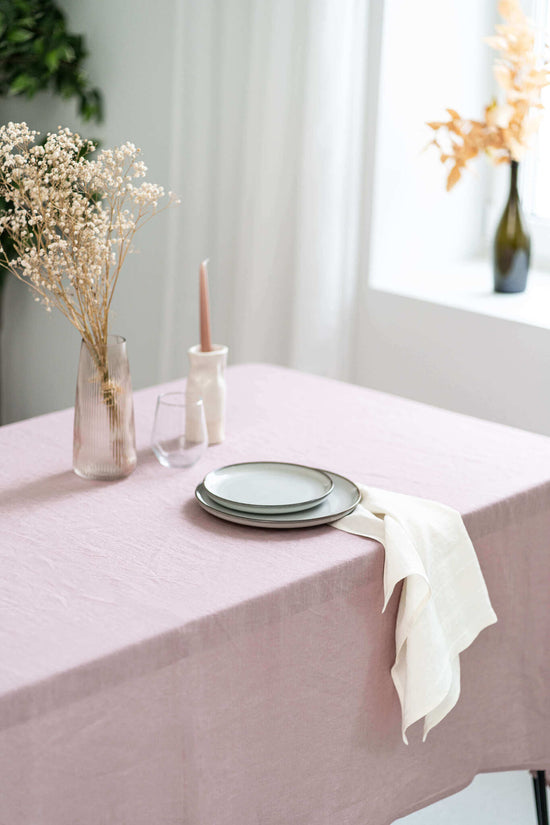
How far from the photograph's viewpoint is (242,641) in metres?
1.27

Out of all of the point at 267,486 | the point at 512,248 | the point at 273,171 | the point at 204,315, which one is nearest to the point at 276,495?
the point at 267,486

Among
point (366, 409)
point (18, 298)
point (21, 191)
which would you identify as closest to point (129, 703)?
point (21, 191)

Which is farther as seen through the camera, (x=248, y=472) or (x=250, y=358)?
(x=250, y=358)

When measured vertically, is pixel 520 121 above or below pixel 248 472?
above

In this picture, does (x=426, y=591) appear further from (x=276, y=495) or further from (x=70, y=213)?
(x=70, y=213)

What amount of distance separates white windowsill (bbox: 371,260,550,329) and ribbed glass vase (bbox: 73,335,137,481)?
3.48 feet

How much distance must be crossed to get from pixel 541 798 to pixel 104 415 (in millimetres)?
988

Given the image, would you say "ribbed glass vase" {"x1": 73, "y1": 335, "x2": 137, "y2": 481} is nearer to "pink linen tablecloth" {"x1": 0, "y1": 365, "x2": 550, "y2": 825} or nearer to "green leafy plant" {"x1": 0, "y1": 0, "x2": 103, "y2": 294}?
"pink linen tablecloth" {"x1": 0, "y1": 365, "x2": 550, "y2": 825}

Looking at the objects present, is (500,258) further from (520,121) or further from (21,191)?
(21,191)

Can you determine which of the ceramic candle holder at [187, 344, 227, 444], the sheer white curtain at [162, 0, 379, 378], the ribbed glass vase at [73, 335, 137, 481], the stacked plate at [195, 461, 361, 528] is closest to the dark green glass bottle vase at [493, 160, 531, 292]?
the sheer white curtain at [162, 0, 379, 378]

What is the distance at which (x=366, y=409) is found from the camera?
1.95 metres

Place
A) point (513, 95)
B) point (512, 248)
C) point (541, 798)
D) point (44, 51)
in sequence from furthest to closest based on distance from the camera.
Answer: point (44, 51), point (512, 248), point (513, 95), point (541, 798)

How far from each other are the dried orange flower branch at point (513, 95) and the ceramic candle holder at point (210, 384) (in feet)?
3.17

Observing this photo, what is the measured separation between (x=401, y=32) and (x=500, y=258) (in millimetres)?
570
